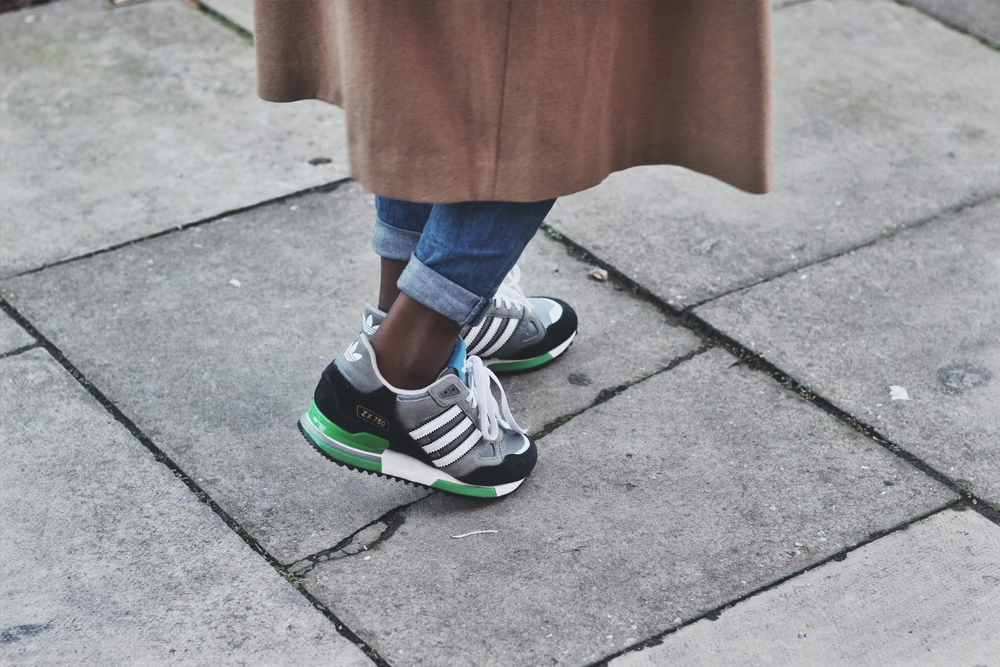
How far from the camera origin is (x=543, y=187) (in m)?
Answer: 1.94

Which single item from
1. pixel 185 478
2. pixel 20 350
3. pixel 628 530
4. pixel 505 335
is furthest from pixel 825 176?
pixel 20 350

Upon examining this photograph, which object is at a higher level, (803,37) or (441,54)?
(441,54)

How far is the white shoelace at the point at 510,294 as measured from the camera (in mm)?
2582

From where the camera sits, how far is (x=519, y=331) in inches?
103

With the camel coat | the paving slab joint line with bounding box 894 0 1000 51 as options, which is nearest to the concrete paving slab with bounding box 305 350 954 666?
the camel coat

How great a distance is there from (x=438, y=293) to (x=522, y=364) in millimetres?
648

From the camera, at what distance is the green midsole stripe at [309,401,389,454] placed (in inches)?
86.7

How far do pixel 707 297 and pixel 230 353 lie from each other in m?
1.15

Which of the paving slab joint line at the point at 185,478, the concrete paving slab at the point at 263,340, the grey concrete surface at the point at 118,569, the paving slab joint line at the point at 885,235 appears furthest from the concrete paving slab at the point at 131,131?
the paving slab joint line at the point at 885,235

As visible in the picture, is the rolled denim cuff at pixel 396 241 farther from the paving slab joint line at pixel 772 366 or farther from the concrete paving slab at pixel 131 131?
the concrete paving slab at pixel 131 131

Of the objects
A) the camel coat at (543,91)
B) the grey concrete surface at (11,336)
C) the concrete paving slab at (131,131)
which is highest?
the camel coat at (543,91)

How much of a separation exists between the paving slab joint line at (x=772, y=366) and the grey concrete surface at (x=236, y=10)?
5.89ft

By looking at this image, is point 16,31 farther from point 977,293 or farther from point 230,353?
point 977,293

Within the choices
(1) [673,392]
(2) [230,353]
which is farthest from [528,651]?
(2) [230,353]
